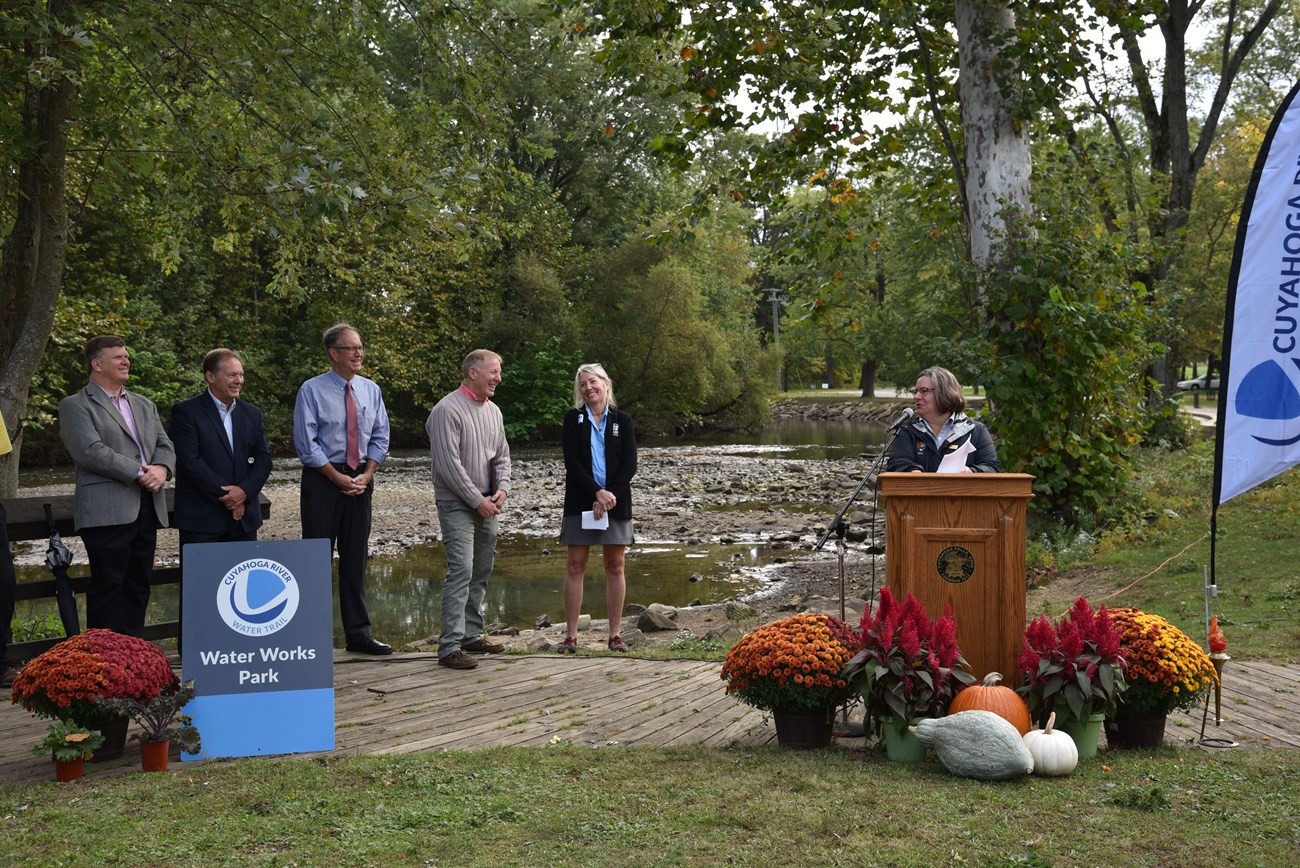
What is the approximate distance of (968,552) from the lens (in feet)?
19.1

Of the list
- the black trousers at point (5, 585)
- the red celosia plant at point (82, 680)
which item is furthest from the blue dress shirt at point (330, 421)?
the red celosia plant at point (82, 680)

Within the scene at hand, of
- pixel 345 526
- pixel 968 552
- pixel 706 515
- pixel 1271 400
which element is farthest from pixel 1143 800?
pixel 706 515

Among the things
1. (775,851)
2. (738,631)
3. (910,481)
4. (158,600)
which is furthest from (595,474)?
(158,600)

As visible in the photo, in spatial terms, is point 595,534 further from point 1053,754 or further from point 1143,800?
point 1143,800

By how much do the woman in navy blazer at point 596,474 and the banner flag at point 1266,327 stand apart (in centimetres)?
410

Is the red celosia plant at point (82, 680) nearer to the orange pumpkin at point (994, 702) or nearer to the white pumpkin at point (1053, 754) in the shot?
the orange pumpkin at point (994, 702)

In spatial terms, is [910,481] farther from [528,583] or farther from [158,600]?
[158,600]

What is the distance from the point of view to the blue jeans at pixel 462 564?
8.27 metres

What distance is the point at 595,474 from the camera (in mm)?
8664

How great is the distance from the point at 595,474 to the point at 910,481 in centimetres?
338

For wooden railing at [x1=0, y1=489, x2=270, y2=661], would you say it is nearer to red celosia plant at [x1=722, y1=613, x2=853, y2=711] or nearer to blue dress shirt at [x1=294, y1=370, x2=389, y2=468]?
blue dress shirt at [x1=294, y1=370, x2=389, y2=468]

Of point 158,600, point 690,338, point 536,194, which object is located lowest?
point 158,600

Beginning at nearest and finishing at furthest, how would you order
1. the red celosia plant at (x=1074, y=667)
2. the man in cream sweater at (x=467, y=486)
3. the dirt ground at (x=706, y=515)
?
the red celosia plant at (x=1074, y=667) < the man in cream sweater at (x=467, y=486) < the dirt ground at (x=706, y=515)

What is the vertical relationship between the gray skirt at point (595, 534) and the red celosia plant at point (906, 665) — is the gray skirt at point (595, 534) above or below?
above
